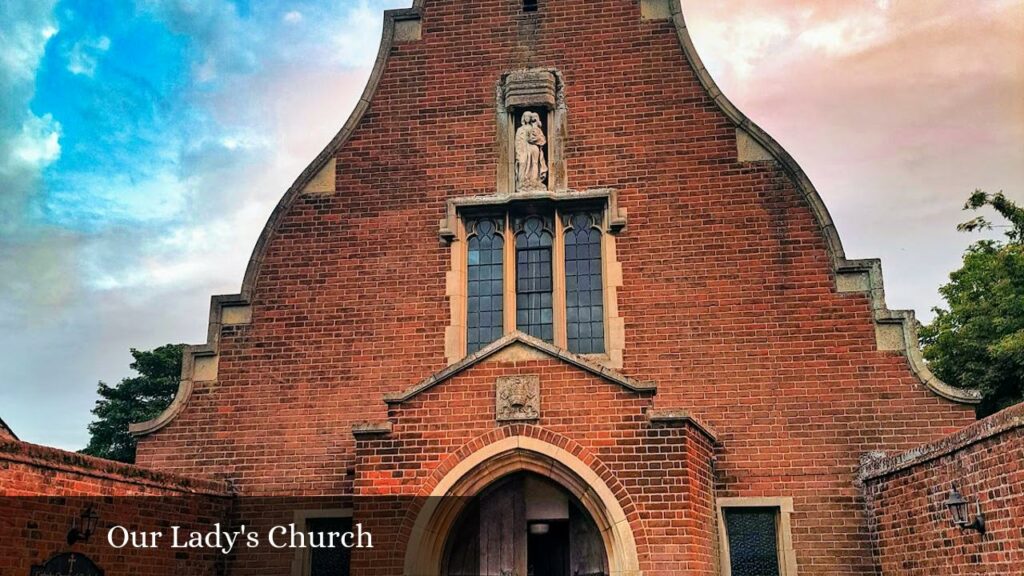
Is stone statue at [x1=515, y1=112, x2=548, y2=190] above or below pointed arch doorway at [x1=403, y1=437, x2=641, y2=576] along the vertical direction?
above

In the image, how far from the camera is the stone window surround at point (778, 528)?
1134 centimetres

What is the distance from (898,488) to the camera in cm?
1057

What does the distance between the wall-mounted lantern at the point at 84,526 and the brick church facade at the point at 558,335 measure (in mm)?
1710

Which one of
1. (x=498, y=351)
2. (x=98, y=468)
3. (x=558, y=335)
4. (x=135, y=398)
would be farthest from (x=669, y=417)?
(x=135, y=398)

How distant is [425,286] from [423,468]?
3205 millimetres

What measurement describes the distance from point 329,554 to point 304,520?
55 cm

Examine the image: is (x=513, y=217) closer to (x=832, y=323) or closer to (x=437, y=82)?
(x=437, y=82)

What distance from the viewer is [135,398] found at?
3219 centimetres

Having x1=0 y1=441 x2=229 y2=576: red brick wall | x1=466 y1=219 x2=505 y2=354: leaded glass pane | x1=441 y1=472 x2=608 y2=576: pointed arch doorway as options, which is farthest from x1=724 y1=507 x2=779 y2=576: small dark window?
x1=0 y1=441 x2=229 y2=576: red brick wall

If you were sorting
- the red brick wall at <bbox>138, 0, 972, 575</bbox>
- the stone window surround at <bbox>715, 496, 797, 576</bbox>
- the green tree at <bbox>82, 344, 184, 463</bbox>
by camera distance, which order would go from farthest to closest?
the green tree at <bbox>82, 344, 184, 463</bbox>
the red brick wall at <bbox>138, 0, 972, 575</bbox>
the stone window surround at <bbox>715, 496, 797, 576</bbox>

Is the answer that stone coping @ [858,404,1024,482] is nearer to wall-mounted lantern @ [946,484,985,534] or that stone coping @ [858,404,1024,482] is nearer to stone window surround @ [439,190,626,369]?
wall-mounted lantern @ [946,484,985,534]

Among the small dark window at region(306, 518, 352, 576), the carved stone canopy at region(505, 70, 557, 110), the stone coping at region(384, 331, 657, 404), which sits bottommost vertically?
the small dark window at region(306, 518, 352, 576)

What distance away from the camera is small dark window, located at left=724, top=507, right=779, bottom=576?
1146 cm

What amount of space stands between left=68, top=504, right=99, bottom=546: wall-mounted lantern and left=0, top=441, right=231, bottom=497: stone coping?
0.37 meters
